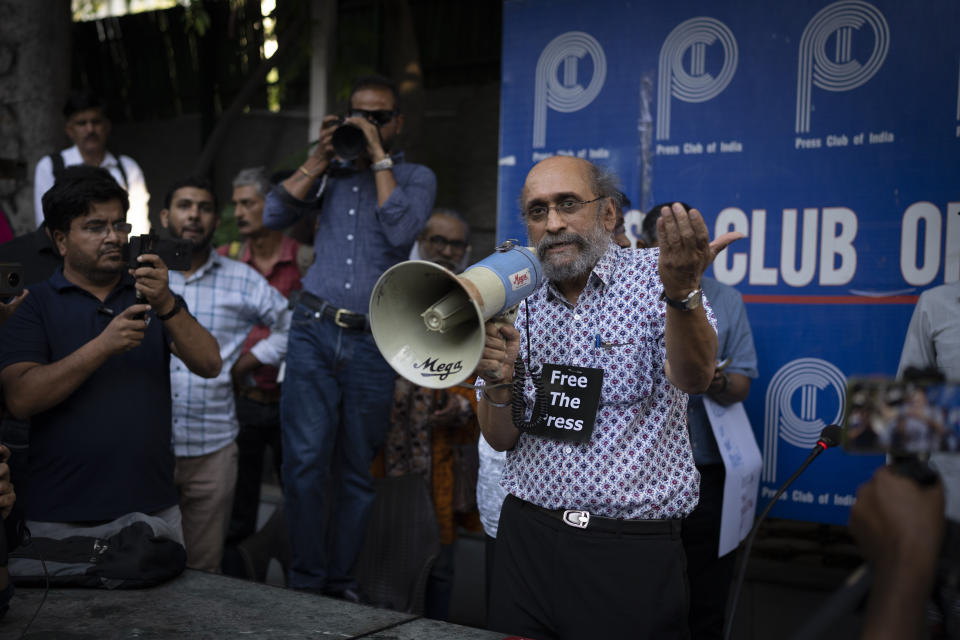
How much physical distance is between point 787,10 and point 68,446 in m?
3.32

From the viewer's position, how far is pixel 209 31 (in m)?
7.48

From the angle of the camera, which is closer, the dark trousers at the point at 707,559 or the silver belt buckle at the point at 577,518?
the silver belt buckle at the point at 577,518

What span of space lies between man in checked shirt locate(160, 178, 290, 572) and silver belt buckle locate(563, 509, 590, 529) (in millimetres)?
2030

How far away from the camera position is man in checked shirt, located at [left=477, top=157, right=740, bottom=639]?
94.0 inches

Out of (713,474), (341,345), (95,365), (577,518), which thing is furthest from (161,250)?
(713,474)

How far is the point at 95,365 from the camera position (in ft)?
9.77

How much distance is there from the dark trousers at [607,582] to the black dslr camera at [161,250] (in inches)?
64.7

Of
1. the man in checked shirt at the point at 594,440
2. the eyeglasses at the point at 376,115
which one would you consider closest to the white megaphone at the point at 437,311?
the man in checked shirt at the point at 594,440

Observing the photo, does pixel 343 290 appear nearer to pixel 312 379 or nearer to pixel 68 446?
pixel 312 379

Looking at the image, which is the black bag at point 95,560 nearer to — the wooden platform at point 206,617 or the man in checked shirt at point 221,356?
the wooden platform at point 206,617

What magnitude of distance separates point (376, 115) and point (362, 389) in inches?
46.8

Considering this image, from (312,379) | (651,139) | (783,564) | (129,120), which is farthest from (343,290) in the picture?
(129,120)

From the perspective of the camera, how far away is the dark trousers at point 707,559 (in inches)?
146

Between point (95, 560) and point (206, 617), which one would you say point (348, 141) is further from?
point (206, 617)
